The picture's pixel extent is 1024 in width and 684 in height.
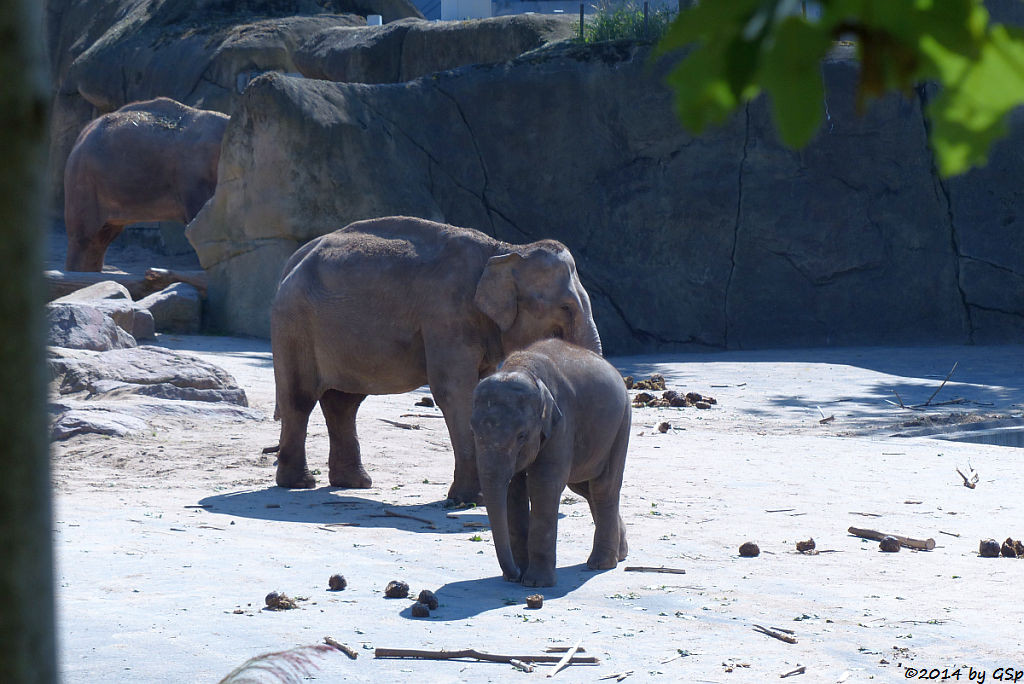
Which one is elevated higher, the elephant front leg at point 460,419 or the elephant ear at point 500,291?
the elephant ear at point 500,291

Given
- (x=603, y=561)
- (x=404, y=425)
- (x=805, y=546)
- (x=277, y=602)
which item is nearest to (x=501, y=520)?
(x=603, y=561)

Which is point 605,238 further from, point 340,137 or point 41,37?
point 41,37

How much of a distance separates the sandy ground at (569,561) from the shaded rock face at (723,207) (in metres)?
5.16

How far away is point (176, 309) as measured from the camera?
44.1 feet

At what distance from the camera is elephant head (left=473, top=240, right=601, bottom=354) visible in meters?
6.71

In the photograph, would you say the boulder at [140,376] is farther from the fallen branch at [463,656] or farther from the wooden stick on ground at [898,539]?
the fallen branch at [463,656]

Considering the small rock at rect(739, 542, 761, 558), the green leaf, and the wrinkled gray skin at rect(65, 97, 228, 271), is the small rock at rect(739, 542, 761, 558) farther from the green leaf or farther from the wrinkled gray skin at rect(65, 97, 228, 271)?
the wrinkled gray skin at rect(65, 97, 228, 271)

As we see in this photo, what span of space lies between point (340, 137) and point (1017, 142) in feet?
26.1

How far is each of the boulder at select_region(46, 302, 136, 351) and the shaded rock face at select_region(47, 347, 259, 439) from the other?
15.4 inches

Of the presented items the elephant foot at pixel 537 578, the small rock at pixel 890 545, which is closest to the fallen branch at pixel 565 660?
the elephant foot at pixel 537 578

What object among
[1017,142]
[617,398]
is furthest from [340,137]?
[617,398]

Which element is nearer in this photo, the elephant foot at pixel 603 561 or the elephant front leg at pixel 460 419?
the elephant foot at pixel 603 561

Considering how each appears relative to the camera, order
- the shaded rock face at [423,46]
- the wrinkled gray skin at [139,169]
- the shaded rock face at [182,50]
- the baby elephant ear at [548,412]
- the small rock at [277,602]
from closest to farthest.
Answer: the small rock at [277,602], the baby elephant ear at [548,412], the wrinkled gray skin at [139,169], the shaded rock face at [423,46], the shaded rock face at [182,50]

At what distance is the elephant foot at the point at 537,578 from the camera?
16.0 feet
